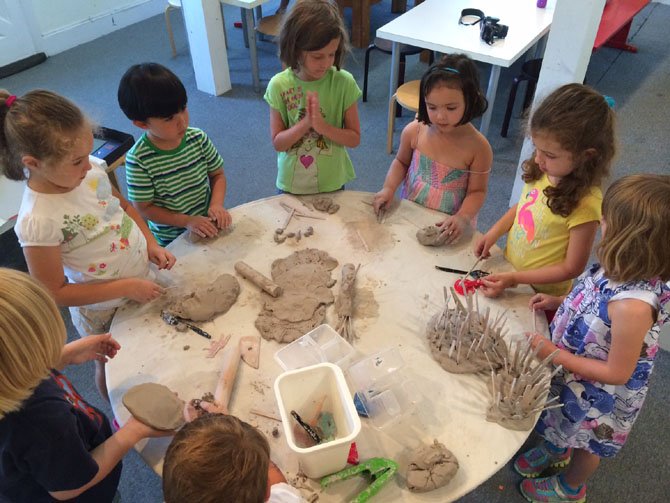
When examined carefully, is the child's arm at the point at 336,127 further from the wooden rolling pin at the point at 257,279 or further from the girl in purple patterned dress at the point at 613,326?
the girl in purple patterned dress at the point at 613,326

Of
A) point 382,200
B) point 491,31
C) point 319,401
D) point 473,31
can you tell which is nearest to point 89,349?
point 319,401

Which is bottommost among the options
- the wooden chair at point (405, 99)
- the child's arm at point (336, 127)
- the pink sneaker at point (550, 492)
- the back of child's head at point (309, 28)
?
the pink sneaker at point (550, 492)

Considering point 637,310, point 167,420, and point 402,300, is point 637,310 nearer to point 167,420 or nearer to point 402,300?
point 402,300

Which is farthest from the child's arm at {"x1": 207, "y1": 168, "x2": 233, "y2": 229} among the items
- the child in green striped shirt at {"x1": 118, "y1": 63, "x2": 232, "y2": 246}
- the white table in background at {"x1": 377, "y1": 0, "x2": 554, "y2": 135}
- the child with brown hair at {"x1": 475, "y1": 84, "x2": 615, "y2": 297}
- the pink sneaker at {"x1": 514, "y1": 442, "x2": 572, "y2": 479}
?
the white table in background at {"x1": 377, "y1": 0, "x2": 554, "y2": 135}

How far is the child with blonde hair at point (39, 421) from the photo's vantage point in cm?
101

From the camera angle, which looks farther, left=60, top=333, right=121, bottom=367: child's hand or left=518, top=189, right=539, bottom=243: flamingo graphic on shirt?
left=518, top=189, right=539, bottom=243: flamingo graphic on shirt

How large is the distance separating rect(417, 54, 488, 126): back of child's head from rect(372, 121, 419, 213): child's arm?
0.23m

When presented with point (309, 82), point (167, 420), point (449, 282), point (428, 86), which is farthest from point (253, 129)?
point (167, 420)

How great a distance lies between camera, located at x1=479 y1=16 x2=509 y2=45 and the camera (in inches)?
131

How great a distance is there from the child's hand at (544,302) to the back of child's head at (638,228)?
0.27m

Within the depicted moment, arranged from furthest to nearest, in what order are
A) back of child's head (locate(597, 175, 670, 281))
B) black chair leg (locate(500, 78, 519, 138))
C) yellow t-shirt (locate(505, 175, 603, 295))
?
black chair leg (locate(500, 78, 519, 138)) → yellow t-shirt (locate(505, 175, 603, 295)) → back of child's head (locate(597, 175, 670, 281))

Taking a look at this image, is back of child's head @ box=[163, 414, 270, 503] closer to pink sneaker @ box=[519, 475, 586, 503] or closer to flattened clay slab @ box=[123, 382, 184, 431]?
flattened clay slab @ box=[123, 382, 184, 431]

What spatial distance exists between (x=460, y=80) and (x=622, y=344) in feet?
3.25

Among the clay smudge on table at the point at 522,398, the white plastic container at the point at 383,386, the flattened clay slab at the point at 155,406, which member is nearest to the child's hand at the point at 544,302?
the clay smudge on table at the point at 522,398
